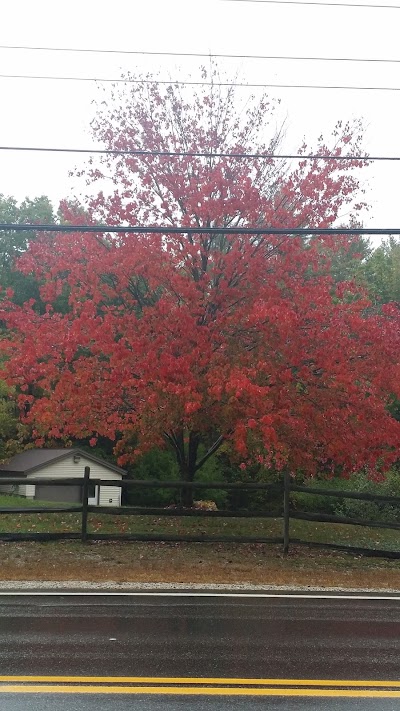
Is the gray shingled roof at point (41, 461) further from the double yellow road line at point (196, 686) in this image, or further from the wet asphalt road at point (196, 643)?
the double yellow road line at point (196, 686)

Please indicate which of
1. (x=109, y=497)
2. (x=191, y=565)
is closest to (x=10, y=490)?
(x=109, y=497)

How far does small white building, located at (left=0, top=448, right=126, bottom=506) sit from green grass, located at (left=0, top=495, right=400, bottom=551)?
66.0ft

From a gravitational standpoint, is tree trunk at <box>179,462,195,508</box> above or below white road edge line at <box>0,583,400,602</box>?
above

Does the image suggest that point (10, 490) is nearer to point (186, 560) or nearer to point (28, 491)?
point (28, 491)

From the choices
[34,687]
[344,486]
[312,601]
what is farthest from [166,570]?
[344,486]

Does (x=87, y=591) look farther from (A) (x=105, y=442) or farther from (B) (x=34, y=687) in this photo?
(A) (x=105, y=442)

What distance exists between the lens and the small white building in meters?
38.0

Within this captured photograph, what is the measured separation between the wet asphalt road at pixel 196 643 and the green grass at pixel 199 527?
18.6ft

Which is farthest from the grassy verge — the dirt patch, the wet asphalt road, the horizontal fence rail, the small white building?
the small white building

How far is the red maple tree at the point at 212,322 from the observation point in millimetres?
14172

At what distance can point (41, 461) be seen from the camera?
3919 cm

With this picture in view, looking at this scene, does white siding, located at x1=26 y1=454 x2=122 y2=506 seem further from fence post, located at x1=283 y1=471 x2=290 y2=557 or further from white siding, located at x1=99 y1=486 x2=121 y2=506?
fence post, located at x1=283 y1=471 x2=290 y2=557

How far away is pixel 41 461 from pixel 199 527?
2385 centimetres

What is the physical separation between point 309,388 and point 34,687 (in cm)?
950
